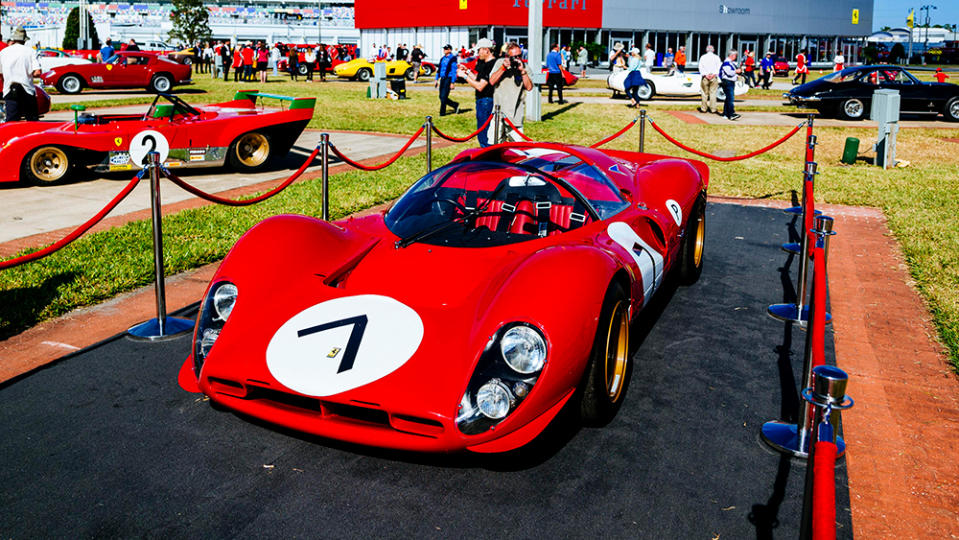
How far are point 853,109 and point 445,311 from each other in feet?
59.1

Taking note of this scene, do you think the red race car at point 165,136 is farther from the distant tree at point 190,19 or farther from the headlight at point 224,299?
the distant tree at point 190,19

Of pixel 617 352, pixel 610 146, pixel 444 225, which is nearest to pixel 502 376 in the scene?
pixel 617 352

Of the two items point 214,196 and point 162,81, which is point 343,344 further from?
point 162,81

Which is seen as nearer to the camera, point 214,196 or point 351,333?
point 351,333

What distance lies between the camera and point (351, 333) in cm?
332

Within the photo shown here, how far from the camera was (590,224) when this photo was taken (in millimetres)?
4402

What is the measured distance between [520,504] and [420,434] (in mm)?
494

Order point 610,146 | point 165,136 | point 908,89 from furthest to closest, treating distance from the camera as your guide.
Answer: point 908,89, point 610,146, point 165,136

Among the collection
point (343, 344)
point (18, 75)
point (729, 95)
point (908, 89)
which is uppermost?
point (908, 89)

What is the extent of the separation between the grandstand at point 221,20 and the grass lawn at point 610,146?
2469 inches

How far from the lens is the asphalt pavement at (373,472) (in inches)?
115

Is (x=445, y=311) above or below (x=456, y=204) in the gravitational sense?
below

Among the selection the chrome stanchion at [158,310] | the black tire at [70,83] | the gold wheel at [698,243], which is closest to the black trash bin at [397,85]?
the black tire at [70,83]

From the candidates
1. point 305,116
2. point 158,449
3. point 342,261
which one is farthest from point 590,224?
point 305,116
